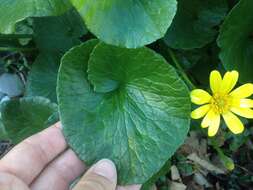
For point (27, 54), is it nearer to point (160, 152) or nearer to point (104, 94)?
point (104, 94)

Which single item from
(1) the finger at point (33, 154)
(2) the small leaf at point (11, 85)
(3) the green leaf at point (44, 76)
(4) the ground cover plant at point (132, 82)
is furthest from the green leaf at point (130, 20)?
(2) the small leaf at point (11, 85)

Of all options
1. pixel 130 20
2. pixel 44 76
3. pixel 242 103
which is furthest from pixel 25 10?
pixel 242 103

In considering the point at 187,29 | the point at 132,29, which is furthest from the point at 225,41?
the point at 132,29

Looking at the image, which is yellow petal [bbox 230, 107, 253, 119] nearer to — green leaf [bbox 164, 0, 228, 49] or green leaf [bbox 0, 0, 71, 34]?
green leaf [bbox 164, 0, 228, 49]

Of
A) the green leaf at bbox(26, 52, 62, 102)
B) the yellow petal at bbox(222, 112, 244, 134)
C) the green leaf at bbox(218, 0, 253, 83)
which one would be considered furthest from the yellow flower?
the green leaf at bbox(26, 52, 62, 102)

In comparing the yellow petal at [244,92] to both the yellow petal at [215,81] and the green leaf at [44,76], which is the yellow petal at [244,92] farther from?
the green leaf at [44,76]
